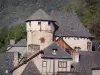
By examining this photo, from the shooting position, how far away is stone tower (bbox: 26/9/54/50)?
276 feet

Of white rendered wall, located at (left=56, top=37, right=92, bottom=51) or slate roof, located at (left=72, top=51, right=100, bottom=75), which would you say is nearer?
slate roof, located at (left=72, top=51, right=100, bottom=75)

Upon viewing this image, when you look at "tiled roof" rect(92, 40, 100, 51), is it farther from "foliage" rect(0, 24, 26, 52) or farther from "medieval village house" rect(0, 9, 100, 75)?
"foliage" rect(0, 24, 26, 52)

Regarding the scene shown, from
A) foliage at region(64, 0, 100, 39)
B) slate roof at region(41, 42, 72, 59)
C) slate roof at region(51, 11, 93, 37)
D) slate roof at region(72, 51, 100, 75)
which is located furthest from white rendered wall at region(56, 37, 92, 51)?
foliage at region(64, 0, 100, 39)

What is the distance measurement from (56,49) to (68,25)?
11199mm

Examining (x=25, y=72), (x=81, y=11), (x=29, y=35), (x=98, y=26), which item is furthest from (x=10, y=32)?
(x=25, y=72)

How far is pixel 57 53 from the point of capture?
78188 mm

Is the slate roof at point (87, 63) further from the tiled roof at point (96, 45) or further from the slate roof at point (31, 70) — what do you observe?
the tiled roof at point (96, 45)

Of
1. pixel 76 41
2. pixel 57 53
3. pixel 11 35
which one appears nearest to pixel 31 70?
pixel 57 53

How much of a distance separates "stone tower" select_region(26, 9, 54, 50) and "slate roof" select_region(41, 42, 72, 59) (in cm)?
563

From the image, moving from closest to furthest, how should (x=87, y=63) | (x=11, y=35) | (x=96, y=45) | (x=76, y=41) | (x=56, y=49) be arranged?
(x=56, y=49) → (x=87, y=63) → (x=76, y=41) → (x=96, y=45) → (x=11, y=35)

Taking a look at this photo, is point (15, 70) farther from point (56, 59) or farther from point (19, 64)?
point (56, 59)

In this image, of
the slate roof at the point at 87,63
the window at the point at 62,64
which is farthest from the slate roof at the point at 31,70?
the slate roof at the point at 87,63

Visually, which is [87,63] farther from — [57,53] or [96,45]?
[96,45]

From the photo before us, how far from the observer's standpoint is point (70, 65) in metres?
78.5
